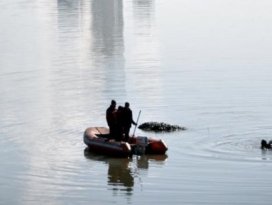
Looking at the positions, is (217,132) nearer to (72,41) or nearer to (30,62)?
(30,62)

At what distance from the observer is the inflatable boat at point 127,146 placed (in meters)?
28.2

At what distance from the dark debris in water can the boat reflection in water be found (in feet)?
10.5

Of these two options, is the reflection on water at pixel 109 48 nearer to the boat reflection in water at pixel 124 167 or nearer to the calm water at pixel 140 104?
the calm water at pixel 140 104

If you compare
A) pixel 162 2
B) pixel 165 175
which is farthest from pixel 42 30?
pixel 165 175

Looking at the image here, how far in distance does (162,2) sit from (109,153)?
217 ft

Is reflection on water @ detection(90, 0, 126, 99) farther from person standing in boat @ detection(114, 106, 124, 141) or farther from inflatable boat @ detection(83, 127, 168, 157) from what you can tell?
person standing in boat @ detection(114, 106, 124, 141)

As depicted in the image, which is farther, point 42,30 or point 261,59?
point 42,30

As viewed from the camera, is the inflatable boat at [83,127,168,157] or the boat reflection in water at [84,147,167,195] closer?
the boat reflection in water at [84,147,167,195]

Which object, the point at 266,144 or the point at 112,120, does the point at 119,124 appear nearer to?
the point at 112,120

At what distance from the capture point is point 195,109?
35.6 metres

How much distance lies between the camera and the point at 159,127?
105 feet

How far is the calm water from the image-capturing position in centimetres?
2538

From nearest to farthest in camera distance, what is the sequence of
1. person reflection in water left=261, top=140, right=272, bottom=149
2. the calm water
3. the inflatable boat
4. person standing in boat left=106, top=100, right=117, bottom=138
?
the calm water < the inflatable boat < person reflection in water left=261, top=140, right=272, bottom=149 < person standing in boat left=106, top=100, right=117, bottom=138

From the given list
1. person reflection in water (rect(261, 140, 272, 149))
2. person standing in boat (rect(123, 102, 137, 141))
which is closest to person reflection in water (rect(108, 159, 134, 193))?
person standing in boat (rect(123, 102, 137, 141))
